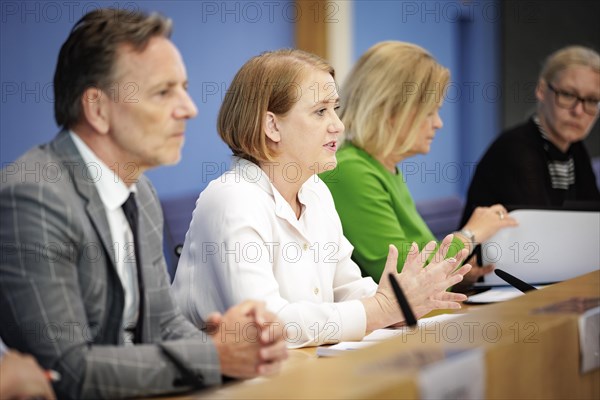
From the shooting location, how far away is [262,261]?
2.18 m

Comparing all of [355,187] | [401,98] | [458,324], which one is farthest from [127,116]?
[401,98]

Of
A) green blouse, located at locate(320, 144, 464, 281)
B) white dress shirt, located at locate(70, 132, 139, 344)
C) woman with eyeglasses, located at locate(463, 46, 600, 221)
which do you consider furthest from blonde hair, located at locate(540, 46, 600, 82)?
white dress shirt, located at locate(70, 132, 139, 344)

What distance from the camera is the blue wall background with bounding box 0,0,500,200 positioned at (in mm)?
3611

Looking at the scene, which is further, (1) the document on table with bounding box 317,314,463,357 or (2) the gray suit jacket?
(1) the document on table with bounding box 317,314,463,357

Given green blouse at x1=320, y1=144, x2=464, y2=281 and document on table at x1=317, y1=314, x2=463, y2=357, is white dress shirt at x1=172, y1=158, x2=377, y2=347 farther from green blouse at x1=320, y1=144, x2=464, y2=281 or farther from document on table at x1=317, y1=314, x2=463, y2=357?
green blouse at x1=320, y1=144, x2=464, y2=281

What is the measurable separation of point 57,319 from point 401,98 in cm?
179

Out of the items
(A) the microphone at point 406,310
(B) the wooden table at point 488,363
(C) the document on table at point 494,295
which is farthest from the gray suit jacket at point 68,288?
(C) the document on table at point 494,295

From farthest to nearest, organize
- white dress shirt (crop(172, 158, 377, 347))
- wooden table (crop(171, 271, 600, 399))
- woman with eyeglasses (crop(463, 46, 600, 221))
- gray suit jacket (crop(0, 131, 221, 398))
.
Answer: woman with eyeglasses (crop(463, 46, 600, 221))
white dress shirt (crop(172, 158, 377, 347))
gray suit jacket (crop(0, 131, 221, 398))
wooden table (crop(171, 271, 600, 399))

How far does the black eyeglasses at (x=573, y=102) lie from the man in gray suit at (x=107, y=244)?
228cm

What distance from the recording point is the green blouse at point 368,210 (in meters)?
2.83

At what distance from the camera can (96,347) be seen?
1.55 meters

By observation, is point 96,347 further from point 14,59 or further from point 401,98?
point 14,59

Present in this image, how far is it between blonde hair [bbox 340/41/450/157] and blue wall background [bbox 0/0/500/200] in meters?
1.28

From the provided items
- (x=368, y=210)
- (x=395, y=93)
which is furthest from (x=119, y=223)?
(x=395, y=93)
